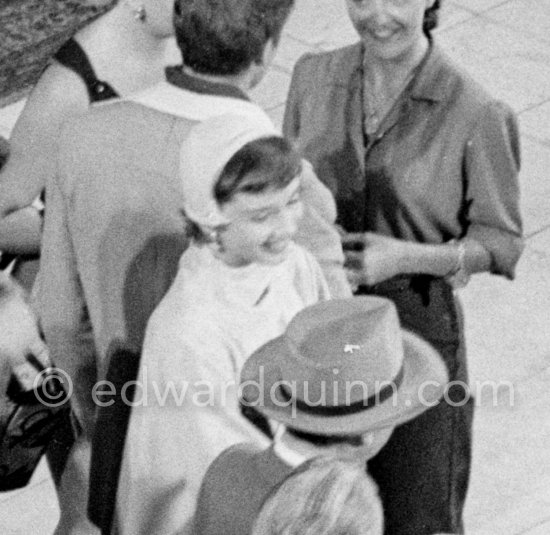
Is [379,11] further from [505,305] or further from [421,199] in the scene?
[505,305]

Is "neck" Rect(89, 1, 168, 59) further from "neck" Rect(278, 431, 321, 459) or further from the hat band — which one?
"neck" Rect(278, 431, 321, 459)

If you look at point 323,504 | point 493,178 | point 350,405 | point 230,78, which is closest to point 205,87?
point 230,78

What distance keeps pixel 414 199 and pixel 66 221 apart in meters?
0.95

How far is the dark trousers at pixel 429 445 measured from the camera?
388 centimetres

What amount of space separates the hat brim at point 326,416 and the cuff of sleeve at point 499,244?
73 centimetres

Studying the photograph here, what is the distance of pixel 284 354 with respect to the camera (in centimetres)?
329

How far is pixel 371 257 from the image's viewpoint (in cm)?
392

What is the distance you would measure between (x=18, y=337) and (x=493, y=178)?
1260mm

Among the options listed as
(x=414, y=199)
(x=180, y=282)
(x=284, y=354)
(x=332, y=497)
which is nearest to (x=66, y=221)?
(x=180, y=282)

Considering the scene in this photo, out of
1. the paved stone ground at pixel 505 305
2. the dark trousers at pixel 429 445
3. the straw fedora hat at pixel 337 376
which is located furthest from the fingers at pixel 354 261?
the paved stone ground at pixel 505 305

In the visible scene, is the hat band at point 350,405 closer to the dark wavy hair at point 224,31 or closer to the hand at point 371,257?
the hand at point 371,257

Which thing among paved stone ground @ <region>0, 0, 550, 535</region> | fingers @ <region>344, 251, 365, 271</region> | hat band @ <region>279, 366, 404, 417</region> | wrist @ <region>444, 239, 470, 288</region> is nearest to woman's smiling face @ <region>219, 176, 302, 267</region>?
hat band @ <region>279, 366, 404, 417</region>

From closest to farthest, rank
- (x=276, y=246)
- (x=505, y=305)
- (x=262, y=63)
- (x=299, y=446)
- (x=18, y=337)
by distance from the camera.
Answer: (x=299, y=446) → (x=276, y=246) → (x=262, y=63) → (x=18, y=337) → (x=505, y=305)

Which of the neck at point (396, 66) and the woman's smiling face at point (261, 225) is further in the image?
the neck at point (396, 66)
